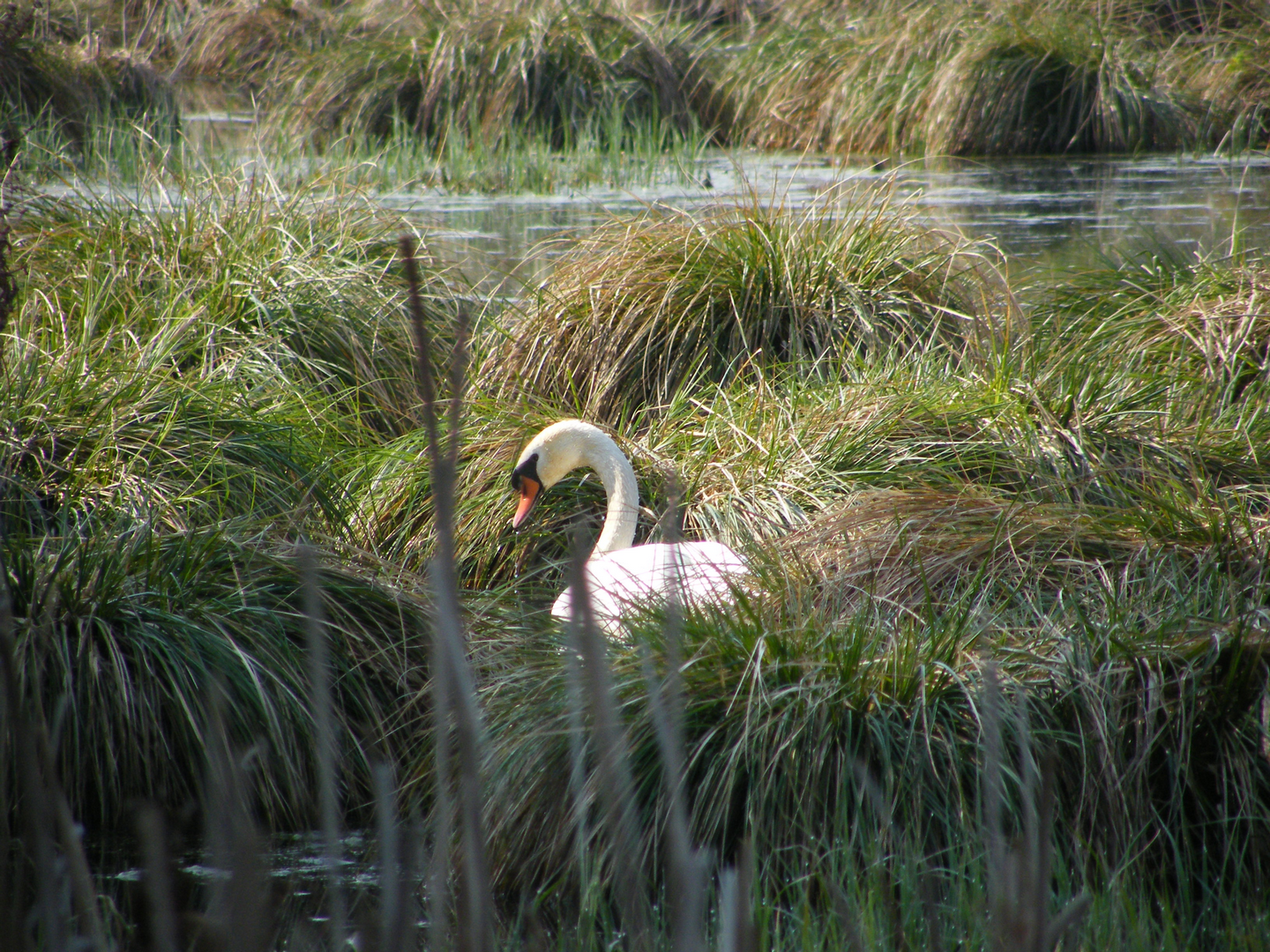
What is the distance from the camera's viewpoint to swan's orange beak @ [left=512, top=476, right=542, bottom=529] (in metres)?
4.11

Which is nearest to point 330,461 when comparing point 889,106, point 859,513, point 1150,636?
point 859,513

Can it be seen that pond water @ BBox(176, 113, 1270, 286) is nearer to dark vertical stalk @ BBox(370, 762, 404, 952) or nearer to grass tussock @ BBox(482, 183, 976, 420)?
grass tussock @ BBox(482, 183, 976, 420)

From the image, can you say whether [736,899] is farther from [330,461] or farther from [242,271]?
[242,271]

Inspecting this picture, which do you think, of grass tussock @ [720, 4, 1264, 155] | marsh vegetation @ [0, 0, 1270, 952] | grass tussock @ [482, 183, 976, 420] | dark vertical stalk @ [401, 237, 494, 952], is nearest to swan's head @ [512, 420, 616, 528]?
marsh vegetation @ [0, 0, 1270, 952]

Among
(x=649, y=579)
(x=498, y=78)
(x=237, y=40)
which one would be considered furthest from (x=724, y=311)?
(x=237, y=40)

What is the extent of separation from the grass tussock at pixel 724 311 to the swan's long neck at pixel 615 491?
0.84m

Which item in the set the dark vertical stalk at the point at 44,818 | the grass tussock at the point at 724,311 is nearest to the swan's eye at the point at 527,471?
the grass tussock at the point at 724,311

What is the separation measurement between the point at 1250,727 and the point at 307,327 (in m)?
3.84

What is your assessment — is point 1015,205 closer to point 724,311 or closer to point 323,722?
point 724,311

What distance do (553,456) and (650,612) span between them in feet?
4.21

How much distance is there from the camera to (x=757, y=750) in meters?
2.64

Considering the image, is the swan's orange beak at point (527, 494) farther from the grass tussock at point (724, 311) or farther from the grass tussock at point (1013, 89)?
the grass tussock at point (1013, 89)

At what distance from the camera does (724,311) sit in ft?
16.7

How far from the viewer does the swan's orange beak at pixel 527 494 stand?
4.11 m
